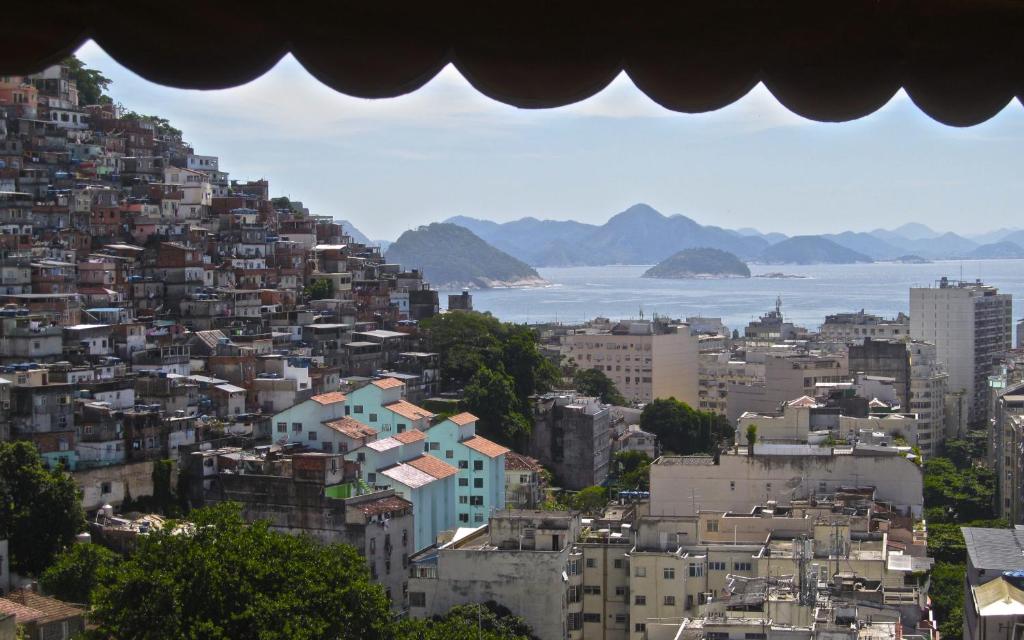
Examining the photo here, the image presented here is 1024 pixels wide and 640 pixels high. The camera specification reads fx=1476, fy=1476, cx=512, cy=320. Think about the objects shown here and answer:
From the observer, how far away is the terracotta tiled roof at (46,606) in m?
13.2

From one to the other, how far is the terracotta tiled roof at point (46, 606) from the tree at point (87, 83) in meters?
24.5

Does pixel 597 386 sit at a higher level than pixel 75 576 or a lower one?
higher

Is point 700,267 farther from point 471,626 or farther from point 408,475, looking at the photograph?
point 471,626

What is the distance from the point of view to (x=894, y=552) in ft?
51.3

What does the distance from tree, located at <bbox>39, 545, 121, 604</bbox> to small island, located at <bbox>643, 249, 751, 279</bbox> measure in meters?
132

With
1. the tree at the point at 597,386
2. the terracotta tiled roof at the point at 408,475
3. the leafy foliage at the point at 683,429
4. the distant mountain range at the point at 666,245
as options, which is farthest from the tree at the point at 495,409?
the distant mountain range at the point at 666,245

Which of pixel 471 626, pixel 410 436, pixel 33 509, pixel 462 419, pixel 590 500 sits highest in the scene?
pixel 462 419

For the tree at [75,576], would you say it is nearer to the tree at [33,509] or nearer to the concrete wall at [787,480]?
the tree at [33,509]

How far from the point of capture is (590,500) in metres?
22.2

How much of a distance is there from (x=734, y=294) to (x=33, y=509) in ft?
338

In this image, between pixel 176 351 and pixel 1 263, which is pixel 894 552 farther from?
pixel 1 263

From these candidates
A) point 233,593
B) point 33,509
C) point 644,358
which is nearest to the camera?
point 233,593

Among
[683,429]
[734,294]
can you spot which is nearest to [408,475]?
[683,429]

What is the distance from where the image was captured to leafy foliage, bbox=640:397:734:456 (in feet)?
93.2
